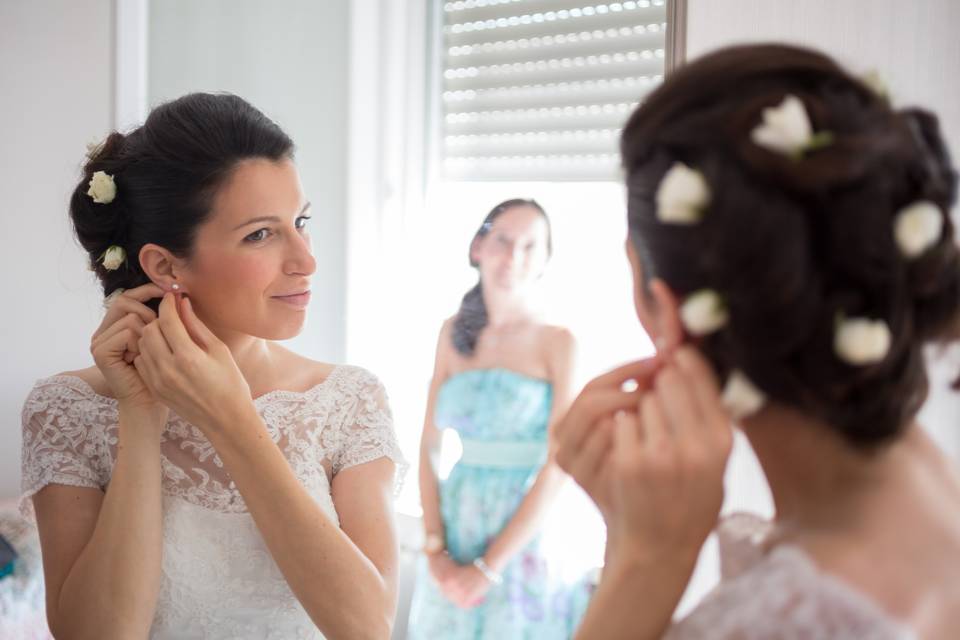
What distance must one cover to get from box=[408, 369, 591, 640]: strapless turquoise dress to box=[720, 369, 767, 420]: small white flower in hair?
152cm

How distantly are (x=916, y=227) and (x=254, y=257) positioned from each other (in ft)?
3.10

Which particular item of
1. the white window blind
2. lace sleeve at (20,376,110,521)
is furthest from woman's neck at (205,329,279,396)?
the white window blind

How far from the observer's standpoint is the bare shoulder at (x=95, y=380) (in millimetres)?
1375

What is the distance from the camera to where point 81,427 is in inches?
52.2

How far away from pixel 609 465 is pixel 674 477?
0.09 m

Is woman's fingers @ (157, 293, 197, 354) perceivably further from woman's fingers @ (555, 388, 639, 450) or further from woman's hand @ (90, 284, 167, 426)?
woman's fingers @ (555, 388, 639, 450)

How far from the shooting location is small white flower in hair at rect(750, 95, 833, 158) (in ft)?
2.06

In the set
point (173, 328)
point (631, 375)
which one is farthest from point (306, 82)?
point (631, 375)

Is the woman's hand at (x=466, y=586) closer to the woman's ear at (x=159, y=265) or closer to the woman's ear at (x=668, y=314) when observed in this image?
the woman's ear at (x=159, y=265)

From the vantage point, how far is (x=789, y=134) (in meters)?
0.63

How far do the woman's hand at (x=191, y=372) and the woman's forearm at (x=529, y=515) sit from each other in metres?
1.12

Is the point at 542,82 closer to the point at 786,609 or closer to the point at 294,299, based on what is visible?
the point at 294,299

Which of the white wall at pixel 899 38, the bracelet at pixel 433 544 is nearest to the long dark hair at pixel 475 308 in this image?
the bracelet at pixel 433 544

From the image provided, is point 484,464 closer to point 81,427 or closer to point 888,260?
point 81,427
